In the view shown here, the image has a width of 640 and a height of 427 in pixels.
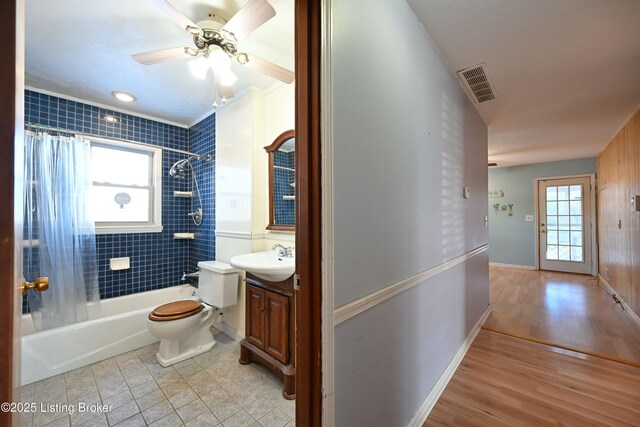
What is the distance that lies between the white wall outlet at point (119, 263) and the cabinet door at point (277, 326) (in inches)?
77.8

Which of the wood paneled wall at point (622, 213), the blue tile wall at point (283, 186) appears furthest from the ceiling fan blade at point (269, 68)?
the wood paneled wall at point (622, 213)

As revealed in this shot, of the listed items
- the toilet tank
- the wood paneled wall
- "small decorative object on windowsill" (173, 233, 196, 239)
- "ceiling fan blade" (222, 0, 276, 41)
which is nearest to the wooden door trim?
"ceiling fan blade" (222, 0, 276, 41)

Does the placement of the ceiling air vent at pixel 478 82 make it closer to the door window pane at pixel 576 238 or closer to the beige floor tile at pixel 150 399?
the beige floor tile at pixel 150 399

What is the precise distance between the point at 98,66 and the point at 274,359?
2705 mm

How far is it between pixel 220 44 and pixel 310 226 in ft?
4.61

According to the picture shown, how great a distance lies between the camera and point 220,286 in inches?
90.4

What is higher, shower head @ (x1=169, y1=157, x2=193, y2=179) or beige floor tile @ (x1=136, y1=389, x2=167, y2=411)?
shower head @ (x1=169, y1=157, x2=193, y2=179)

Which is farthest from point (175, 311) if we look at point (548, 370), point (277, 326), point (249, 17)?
point (548, 370)

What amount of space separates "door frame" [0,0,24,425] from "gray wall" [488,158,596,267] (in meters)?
6.94

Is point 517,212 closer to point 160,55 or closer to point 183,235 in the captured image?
point 183,235

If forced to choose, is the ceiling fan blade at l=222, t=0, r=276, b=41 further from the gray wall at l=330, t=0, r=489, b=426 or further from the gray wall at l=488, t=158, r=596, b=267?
the gray wall at l=488, t=158, r=596, b=267

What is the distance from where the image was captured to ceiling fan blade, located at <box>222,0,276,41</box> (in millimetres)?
1229

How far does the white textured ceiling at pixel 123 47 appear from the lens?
1.51m

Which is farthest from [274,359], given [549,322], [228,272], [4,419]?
[549,322]
